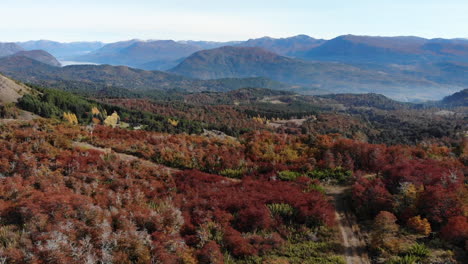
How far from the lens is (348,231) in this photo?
21297 millimetres

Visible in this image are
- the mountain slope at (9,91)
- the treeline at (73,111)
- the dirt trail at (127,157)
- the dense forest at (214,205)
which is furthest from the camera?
the treeline at (73,111)

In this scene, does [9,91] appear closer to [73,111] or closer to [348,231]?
[73,111]

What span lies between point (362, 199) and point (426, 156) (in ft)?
62.7

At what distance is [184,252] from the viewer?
1638 centimetres

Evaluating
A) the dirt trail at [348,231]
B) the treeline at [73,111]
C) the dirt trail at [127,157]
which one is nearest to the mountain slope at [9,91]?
the treeline at [73,111]

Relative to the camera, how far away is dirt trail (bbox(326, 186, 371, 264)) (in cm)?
1828

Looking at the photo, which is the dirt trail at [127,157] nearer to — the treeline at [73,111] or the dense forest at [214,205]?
the dense forest at [214,205]

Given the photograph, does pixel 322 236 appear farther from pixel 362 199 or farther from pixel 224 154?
pixel 224 154

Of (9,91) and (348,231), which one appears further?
(9,91)

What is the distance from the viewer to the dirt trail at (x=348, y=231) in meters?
18.3

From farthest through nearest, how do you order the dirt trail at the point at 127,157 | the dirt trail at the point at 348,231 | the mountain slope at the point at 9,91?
the mountain slope at the point at 9,91 < the dirt trail at the point at 127,157 < the dirt trail at the point at 348,231

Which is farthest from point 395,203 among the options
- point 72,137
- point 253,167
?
point 72,137

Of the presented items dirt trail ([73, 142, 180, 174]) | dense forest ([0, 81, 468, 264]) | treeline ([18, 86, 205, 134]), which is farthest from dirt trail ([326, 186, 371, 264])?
treeline ([18, 86, 205, 134])

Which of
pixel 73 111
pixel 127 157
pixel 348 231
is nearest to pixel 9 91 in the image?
pixel 73 111
